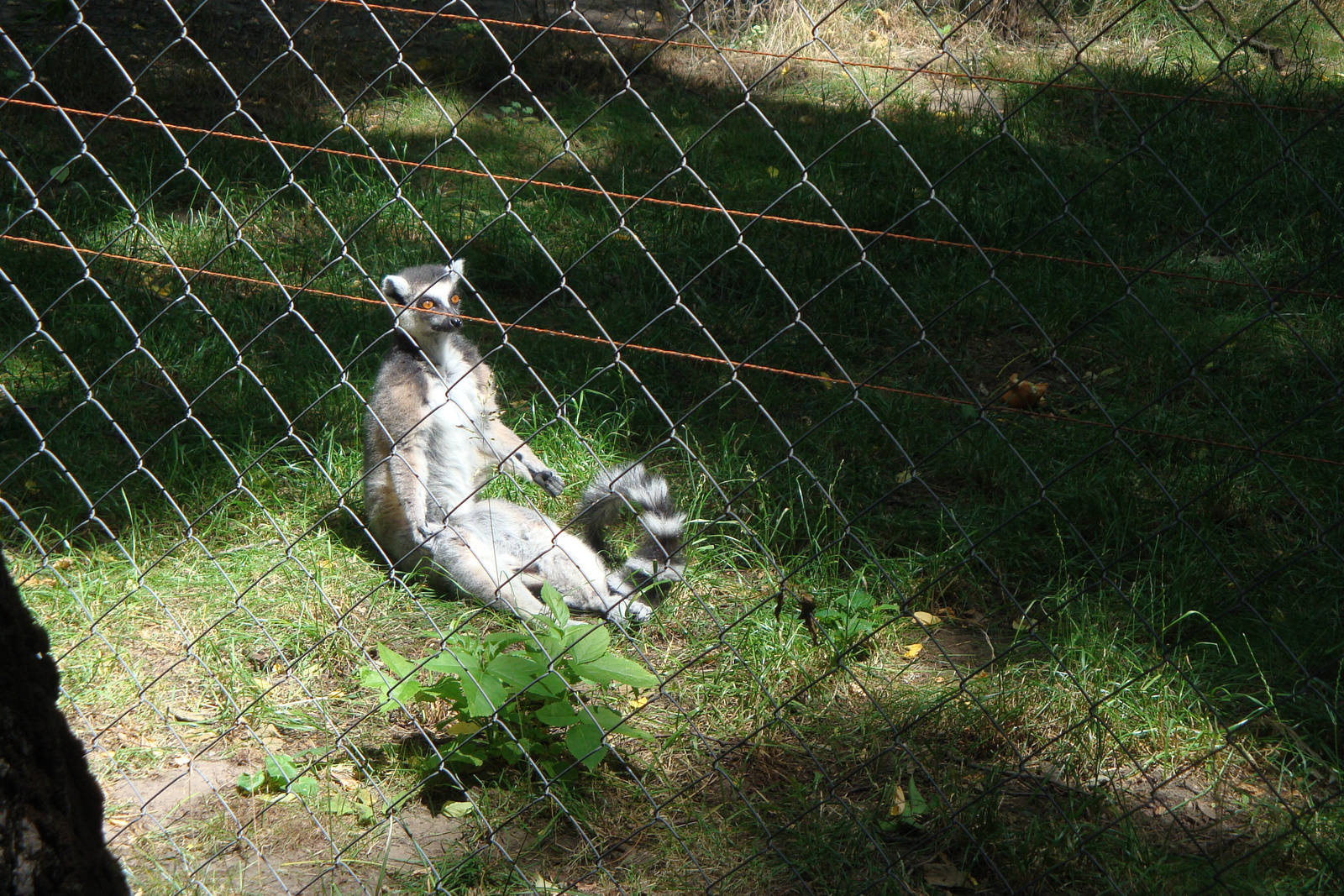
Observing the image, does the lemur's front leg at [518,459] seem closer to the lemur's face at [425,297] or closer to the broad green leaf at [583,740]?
the lemur's face at [425,297]

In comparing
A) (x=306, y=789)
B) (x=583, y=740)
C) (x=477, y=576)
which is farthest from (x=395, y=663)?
(x=477, y=576)

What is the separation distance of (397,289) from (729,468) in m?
1.40

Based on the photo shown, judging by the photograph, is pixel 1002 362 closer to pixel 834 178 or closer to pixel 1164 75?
pixel 834 178

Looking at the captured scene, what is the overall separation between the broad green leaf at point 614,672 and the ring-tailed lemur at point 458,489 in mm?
894

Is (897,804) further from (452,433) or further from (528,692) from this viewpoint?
(452,433)

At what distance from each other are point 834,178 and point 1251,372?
2.43 metres

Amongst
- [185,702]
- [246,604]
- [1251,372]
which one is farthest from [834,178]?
[185,702]

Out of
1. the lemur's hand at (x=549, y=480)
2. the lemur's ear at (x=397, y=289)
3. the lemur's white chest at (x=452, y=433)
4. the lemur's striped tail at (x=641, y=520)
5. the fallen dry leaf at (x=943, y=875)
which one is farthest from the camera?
the lemur's white chest at (x=452, y=433)

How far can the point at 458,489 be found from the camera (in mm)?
3984

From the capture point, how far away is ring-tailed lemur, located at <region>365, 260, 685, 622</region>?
3467 mm

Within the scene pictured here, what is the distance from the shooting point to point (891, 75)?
711 cm

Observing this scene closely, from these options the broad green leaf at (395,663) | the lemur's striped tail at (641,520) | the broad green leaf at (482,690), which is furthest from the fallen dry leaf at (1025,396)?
the broad green leaf at (395,663)

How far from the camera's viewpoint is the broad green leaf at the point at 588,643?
2379mm

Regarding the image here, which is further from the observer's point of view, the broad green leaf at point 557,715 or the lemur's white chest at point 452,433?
the lemur's white chest at point 452,433
